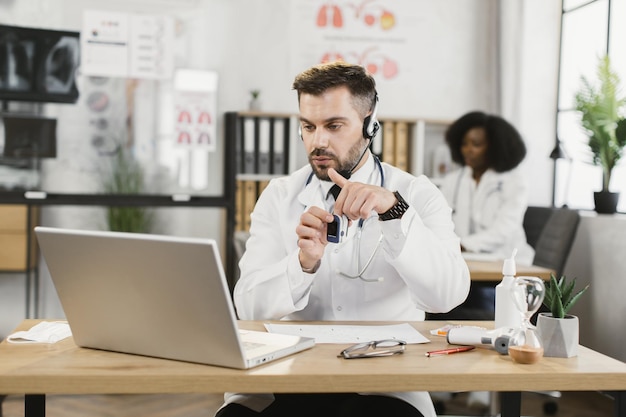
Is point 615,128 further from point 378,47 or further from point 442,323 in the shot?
point 442,323

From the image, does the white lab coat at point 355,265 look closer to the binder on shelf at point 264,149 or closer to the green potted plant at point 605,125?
the green potted plant at point 605,125

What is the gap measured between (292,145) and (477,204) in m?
1.21

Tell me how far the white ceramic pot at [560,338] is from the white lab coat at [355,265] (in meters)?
0.29

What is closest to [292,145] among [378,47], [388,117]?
[388,117]

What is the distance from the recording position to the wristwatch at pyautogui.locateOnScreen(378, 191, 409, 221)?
1634mm

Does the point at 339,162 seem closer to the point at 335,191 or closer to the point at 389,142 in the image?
the point at 335,191

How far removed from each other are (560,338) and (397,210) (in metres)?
0.43

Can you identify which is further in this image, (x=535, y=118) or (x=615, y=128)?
(x=535, y=118)

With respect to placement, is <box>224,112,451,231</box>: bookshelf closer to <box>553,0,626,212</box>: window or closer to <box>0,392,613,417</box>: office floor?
<box>553,0,626,212</box>: window

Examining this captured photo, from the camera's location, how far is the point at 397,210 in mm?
1637

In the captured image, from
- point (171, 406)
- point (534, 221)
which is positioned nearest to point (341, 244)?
point (171, 406)

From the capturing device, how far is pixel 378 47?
508 centimetres

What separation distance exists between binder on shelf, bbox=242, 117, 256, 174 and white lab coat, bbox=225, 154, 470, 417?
96.0 inches

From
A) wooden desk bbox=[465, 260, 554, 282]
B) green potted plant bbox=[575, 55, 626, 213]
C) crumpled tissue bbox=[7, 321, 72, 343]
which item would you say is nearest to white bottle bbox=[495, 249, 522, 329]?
crumpled tissue bbox=[7, 321, 72, 343]
